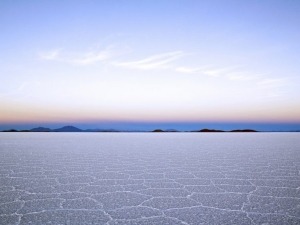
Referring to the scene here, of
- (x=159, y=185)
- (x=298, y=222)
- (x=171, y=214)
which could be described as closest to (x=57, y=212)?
(x=171, y=214)

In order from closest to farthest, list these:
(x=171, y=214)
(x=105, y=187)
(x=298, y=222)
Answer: (x=298, y=222), (x=171, y=214), (x=105, y=187)

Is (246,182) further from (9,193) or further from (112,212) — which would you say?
(9,193)

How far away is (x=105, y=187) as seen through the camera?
10.8 ft

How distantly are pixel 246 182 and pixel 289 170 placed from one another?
1480 millimetres

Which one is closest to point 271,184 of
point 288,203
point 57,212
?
point 288,203

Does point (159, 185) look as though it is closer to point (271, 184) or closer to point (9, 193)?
point (271, 184)

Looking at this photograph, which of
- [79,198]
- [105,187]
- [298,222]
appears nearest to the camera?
[298,222]

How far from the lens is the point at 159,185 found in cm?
342

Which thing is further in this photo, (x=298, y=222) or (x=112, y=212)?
(x=112, y=212)

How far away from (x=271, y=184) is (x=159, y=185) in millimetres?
1444

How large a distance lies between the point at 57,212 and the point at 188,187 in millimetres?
1606

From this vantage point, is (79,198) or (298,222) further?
(79,198)

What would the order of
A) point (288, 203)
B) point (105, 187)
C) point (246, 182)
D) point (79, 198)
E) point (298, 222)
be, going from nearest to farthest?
point (298, 222), point (288, 203), point (79, 198), point (105, 187), point (246, 182)

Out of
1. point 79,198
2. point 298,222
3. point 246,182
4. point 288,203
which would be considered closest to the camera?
point 298,222
